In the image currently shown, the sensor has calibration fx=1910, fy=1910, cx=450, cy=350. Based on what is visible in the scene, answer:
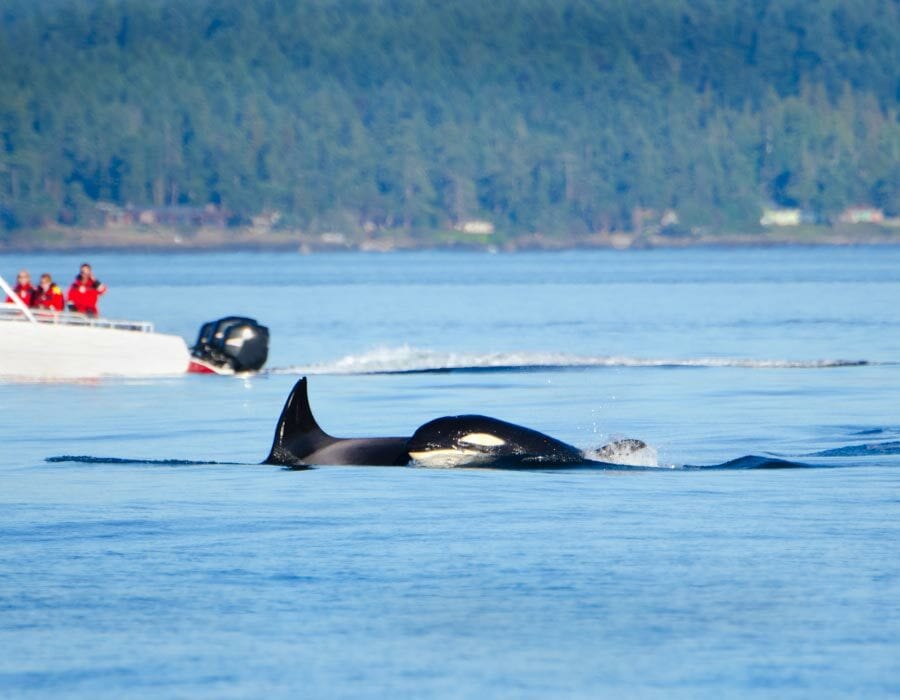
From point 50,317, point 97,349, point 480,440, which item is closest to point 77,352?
point 97,349

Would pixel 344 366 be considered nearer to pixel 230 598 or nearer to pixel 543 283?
pixel 230 598

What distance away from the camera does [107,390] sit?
37688 millimetres

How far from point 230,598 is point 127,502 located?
547 centimetres

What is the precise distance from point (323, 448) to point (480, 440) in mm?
2442

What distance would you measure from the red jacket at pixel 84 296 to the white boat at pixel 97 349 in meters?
0.31

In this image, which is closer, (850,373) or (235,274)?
(850,373)

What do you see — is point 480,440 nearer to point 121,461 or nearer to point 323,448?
point 323,448

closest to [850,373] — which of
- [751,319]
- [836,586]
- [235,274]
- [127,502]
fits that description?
[127,502]

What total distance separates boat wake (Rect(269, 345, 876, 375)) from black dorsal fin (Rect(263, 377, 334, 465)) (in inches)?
797

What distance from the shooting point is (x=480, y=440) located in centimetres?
2077

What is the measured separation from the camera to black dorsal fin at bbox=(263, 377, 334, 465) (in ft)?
70.1

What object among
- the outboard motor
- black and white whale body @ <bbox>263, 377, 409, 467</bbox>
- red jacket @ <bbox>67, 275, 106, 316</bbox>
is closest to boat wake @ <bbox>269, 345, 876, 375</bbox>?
the outboard motor

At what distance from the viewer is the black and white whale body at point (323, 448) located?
22.0 meters

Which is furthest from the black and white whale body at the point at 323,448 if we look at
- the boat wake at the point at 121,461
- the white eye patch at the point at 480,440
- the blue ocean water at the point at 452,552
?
the boat wake at the point at 121,461
